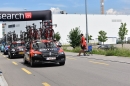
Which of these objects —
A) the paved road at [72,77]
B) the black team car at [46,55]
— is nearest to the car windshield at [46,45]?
the black team car at [46,55]

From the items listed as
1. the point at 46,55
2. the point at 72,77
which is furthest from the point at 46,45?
the point at 72,77

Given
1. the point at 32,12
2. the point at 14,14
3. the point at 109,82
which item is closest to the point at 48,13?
the point at 32,12

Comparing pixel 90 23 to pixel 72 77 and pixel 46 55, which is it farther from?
pixel 72 77

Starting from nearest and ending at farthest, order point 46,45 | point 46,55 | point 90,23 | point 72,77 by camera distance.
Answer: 1. point 72,77
2. point 46,55
3. point 46,45
4. point 90,23

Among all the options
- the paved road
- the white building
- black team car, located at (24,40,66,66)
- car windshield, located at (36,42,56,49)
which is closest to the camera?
the paved road

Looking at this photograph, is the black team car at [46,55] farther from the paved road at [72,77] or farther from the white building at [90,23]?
the white building at [90,23]

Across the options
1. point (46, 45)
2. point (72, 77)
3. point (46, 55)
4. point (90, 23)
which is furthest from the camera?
point (90, 23)

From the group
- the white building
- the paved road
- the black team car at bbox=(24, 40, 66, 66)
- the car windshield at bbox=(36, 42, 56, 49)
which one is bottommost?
the paved road

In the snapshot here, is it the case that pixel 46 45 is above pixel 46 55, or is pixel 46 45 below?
above

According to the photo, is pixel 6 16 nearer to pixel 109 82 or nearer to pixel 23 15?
pixel 23 15

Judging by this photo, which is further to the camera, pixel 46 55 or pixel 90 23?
pixel 90 23

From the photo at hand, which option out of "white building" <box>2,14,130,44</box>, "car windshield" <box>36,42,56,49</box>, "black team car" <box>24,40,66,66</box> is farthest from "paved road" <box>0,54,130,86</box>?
"white building" <box>2,14,130,44</box>

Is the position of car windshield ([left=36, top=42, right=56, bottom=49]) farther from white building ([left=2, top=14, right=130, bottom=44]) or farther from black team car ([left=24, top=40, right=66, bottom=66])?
white building ([left=2, top=14, right=130, bottom=44])

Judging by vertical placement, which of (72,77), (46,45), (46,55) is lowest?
(72,77)
